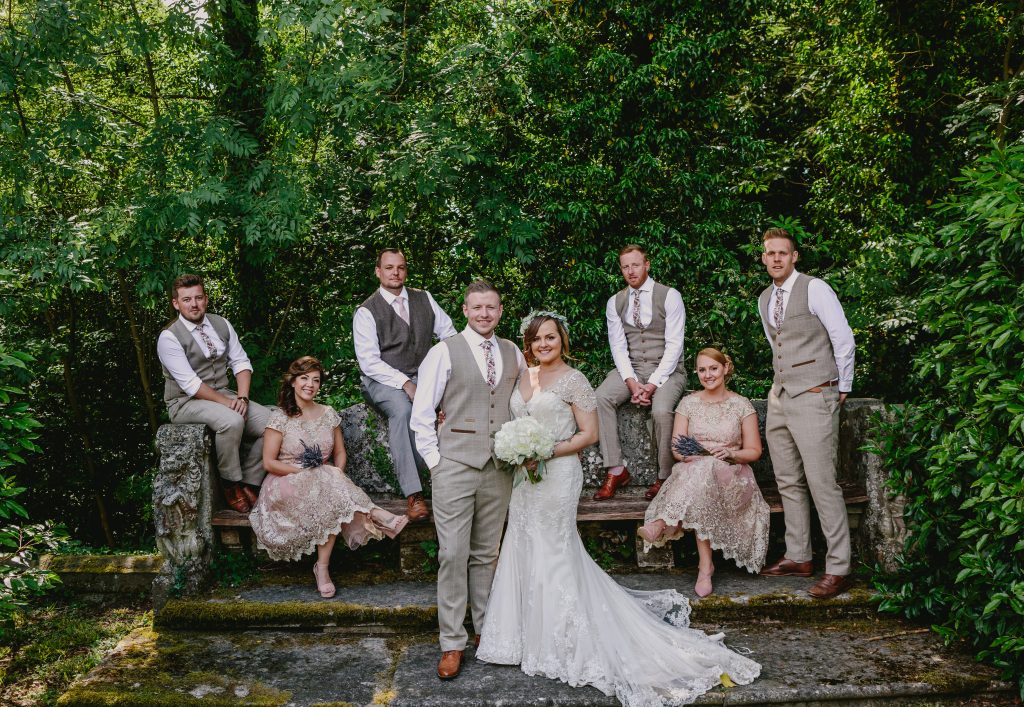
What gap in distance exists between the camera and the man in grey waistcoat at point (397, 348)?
531 cm

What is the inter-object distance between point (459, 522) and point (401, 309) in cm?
209

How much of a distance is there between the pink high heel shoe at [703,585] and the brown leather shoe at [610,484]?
828 mm

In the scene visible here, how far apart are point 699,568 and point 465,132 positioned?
12.8ft

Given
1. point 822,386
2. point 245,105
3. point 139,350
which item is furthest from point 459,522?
point 139,350

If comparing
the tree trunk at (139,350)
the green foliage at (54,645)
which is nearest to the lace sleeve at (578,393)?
the green foliage at (54,645)

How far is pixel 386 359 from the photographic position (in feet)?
18.7

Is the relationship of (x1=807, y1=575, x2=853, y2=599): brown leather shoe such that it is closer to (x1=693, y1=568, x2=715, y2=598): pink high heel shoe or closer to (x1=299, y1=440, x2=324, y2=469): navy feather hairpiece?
(x1=693, y1=568, x2=715, y2=598): pink high heel shoe

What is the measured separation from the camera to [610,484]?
548 cm

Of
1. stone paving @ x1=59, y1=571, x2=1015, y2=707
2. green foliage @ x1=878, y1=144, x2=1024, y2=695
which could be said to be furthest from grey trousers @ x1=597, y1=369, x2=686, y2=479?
green foliage @ x1=878, y1=144, x2=1024, y2=695

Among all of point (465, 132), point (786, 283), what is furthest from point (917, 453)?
point (465, 132)

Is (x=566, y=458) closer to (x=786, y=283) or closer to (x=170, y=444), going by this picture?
(x=786, y=283)

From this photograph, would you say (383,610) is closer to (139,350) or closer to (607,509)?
(607,509)

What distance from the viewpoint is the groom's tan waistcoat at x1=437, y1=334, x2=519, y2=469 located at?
13.6 ft

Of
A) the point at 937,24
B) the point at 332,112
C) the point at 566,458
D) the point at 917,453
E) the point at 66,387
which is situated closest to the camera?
the point at 566,458
